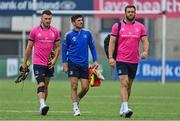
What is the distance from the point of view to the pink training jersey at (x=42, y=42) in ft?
59.4

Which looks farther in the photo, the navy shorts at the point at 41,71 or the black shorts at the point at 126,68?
the navy shorts at the point at 41,71

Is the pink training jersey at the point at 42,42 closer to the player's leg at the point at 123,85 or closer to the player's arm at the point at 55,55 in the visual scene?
the player's arm at the point at 55,55

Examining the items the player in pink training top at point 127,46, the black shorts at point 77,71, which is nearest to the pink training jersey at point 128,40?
the player in pink training top at point 127,46

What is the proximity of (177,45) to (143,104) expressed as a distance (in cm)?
3976

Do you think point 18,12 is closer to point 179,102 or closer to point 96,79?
point 179,102

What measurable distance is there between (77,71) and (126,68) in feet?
3.50

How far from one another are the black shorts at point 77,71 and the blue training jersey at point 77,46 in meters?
0.08

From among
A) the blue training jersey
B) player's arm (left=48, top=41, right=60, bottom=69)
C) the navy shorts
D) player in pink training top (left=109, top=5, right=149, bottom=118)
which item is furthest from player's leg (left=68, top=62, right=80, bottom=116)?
player in pink training top (left=109, top=5, right=149, bottom=118)

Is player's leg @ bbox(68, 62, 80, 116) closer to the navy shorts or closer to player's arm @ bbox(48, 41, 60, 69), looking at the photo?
player's arm @ bbox(48, 41, 60, 69)

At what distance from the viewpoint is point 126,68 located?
17672 millimetres

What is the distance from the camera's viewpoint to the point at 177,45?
62094mm

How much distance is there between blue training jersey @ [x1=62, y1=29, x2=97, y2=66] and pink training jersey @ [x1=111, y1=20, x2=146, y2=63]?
0.72 m

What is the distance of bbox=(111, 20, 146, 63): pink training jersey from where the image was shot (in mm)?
17609

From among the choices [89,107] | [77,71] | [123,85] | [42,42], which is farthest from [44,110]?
[89,107]
